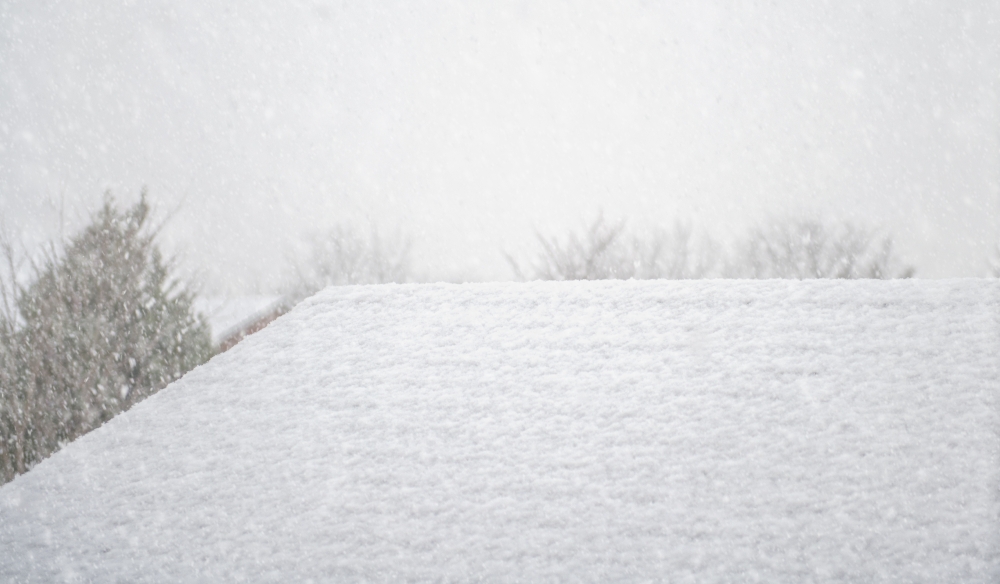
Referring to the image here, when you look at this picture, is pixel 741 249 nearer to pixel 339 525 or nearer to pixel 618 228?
pixel 618 228

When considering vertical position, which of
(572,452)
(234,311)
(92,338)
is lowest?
(572,452)

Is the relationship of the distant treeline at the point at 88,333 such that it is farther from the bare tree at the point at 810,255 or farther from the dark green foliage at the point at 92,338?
the bare tree at the point at 810,255

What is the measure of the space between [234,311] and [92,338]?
5.90 m

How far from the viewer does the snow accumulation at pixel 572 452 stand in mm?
2535

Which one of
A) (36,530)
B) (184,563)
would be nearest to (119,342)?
(36,530)

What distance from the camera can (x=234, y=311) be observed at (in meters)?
15.6

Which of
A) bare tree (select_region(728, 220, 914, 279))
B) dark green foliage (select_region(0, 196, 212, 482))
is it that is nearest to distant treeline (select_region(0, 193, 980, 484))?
dark green foliage (select_region(0, 196, 212, 482))

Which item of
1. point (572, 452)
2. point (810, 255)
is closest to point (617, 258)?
point (810, 255)

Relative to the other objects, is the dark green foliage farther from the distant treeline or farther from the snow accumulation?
the snow accumulation

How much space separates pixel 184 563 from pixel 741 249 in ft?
94.2

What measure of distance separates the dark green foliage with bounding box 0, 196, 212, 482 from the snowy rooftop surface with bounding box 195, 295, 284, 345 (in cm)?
213

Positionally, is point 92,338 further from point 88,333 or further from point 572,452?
point 572,452

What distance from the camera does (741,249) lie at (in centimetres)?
2884

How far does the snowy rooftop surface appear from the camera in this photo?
13.6 m
